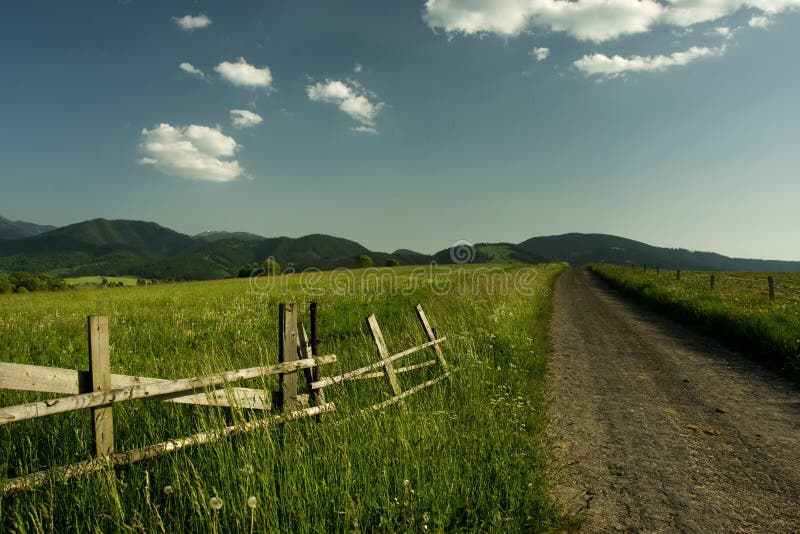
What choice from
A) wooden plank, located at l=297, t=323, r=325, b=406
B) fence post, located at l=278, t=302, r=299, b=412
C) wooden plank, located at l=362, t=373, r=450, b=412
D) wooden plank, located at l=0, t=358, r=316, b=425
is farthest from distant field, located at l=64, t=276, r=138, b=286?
wooden plank, located at l=0, t=358, r=316, b=425

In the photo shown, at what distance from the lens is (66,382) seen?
3350mm

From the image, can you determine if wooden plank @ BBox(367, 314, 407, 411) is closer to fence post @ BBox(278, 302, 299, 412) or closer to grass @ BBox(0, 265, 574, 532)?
grass @ BBox(0, 265, 574, 532)

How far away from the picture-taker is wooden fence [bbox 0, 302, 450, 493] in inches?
122

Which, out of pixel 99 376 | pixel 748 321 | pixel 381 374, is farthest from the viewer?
pixel 748 321

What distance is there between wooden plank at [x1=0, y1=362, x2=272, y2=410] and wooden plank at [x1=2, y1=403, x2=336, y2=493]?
30 centimetres

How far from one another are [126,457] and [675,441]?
7.28 m

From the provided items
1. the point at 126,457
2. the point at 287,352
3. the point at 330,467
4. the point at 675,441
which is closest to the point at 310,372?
the point at 287,352

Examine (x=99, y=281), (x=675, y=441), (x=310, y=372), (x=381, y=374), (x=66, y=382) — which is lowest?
(x=675, y=441)

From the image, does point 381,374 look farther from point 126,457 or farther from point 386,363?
point 126,457

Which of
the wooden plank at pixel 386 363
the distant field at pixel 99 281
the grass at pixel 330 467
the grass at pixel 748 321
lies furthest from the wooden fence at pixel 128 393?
the distant field at pixel 99 281

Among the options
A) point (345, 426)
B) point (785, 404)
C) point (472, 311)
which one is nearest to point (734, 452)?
point (785, 404)

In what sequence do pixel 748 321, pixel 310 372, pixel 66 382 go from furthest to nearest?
pixel 748 321, pixel 310 372, pixel 66 382

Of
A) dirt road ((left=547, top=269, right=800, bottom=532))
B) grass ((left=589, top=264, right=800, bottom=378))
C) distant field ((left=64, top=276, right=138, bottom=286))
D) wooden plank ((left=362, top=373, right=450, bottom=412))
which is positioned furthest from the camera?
distant field ((left=64, top=276, right=138, bottom=286))

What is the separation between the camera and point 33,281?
5731cm
